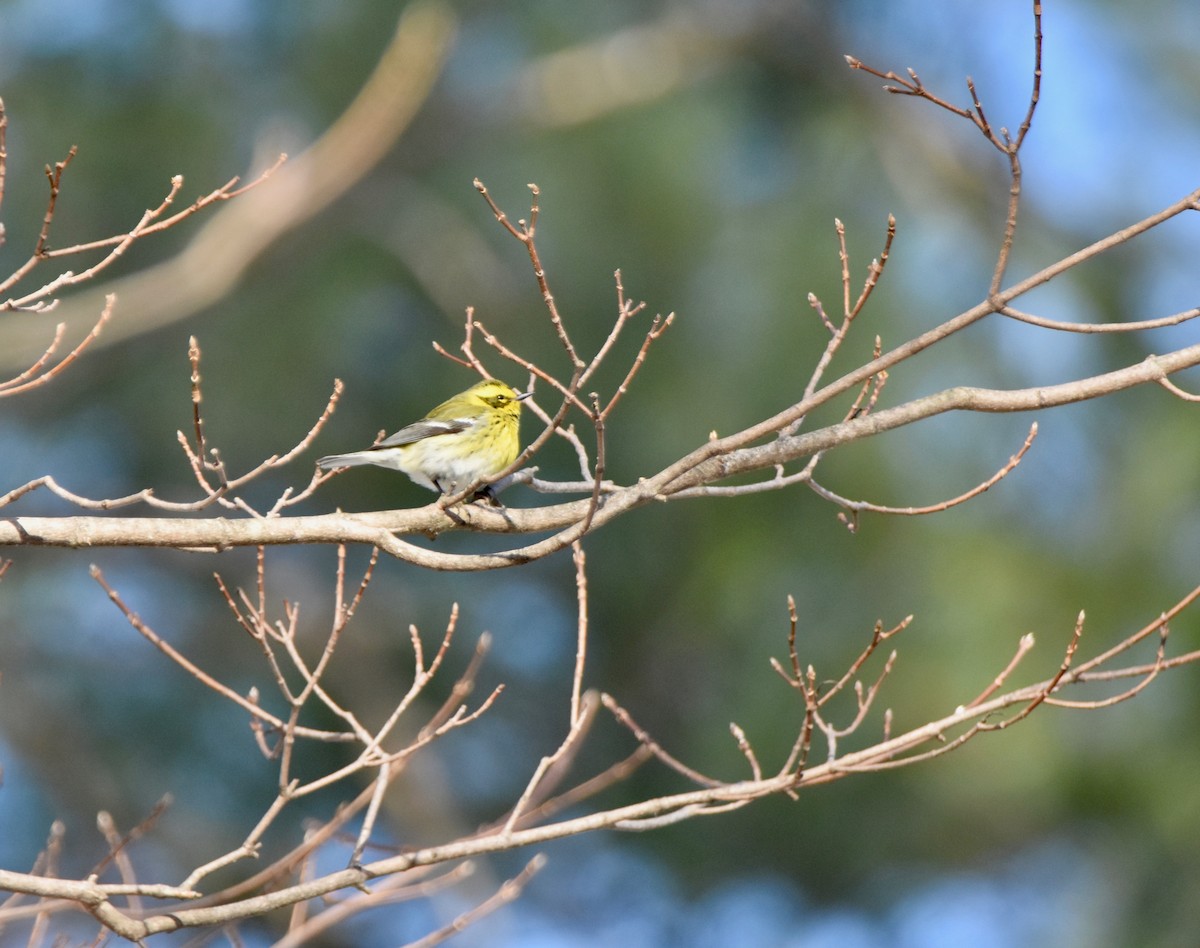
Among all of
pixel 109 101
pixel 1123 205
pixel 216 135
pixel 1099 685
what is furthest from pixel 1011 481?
pixel 109 101

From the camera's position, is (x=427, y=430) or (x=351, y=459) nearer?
(x=351, y=459)

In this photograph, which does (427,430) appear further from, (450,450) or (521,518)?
(521,518)

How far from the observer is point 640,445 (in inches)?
290

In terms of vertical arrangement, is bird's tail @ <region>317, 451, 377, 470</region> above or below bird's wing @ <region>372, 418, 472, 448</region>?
below

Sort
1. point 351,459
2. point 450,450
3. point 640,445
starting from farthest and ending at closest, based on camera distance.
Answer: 1. point 640,445
2. point 450,450
3. point 351,459

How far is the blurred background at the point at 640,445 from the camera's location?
712 cm

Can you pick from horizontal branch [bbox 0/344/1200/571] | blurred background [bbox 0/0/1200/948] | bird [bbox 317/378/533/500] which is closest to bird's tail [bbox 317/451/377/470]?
bird [bbox 317/378/533/500]

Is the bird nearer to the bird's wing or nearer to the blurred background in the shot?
the bird's wing

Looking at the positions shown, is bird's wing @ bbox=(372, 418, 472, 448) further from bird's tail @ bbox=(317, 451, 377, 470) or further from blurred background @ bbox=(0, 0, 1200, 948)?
blurred background @ bbox=(0, 0, 1200, 948)

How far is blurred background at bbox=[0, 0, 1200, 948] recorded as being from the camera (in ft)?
23.4

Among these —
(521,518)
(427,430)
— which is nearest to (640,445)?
(427,430)

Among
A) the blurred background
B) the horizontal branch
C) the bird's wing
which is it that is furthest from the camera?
the blurred background

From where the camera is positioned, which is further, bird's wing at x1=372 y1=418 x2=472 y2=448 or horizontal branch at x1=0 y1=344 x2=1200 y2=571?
bird's wing at x1=372 y1=418 x2=472 y2=448

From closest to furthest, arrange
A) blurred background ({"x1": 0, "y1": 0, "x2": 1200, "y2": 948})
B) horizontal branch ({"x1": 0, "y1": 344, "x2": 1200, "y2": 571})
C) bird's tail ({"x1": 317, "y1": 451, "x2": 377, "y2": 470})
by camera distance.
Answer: horizontal branch ({"x1": 0, "y1": 344, "x2": 1200, "y2": 571})
bird's tail ({"x1": 317, "y1": 451, "x2": 377, "y2": 470})
blurred background ({"x1": 0, "y1": 0, "x2": 1200, "y2": 948})
